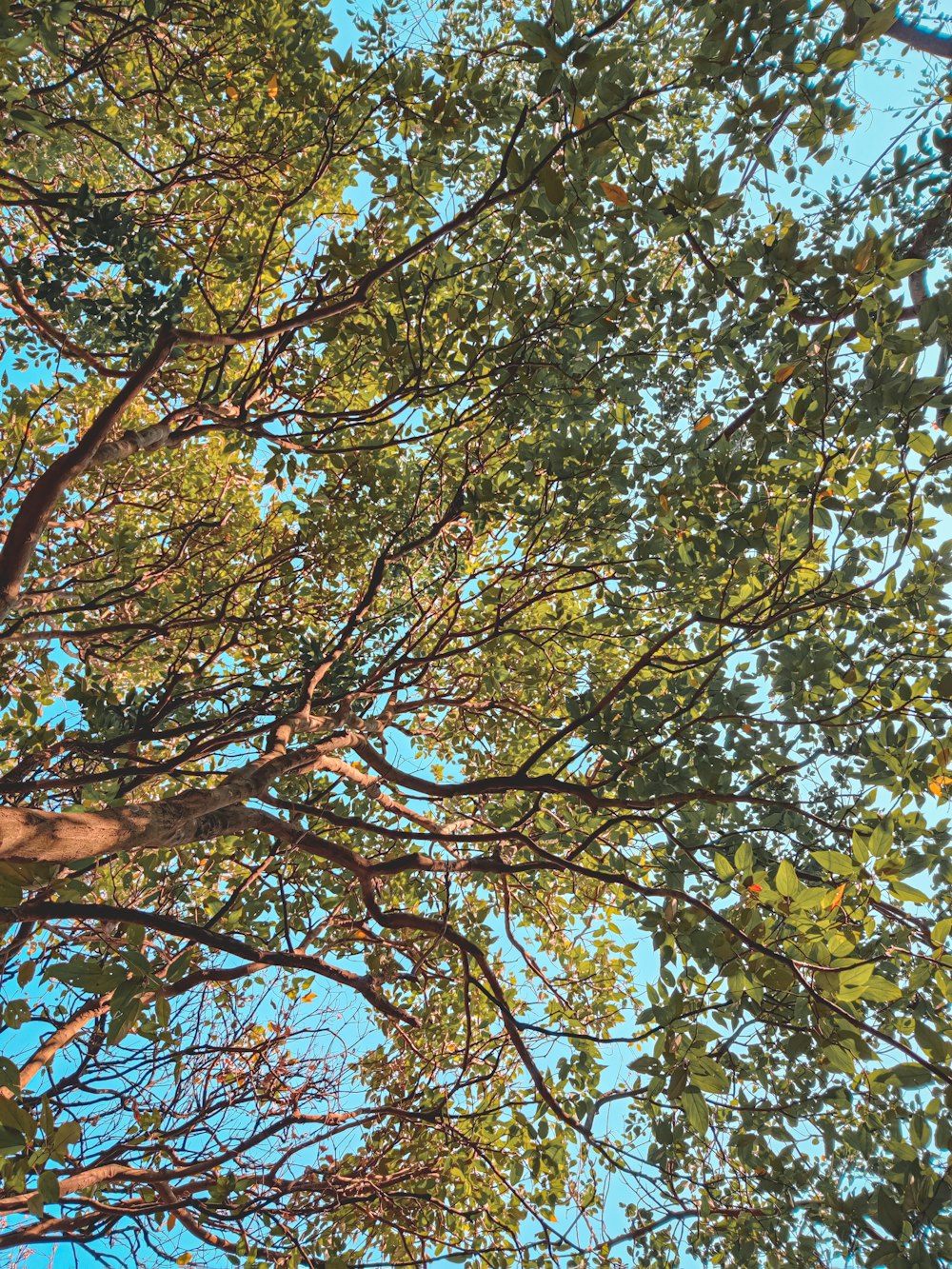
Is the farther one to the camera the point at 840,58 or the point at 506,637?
the point at 506,637

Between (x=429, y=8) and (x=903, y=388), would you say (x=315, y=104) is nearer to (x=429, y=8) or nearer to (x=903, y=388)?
(x=429, y=8)

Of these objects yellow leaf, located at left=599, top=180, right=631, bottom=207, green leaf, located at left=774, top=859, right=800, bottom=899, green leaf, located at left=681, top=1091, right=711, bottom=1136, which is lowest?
green leaf, located at left=681, top=1091, right=711, bottom=1136

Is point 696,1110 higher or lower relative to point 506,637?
lower

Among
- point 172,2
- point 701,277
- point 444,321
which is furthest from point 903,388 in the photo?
point 172,2

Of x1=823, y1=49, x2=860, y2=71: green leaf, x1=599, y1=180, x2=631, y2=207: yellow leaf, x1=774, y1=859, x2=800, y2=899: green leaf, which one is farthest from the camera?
x1=599, y1=180, x2=631, y2=207: yellow leaf

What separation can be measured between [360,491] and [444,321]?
1.81m

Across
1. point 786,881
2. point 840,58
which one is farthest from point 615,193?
point 786,881

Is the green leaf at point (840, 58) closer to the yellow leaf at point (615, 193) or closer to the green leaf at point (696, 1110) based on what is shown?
the yellow leaf at point (615, 193)

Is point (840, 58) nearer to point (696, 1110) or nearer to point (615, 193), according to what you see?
point (615, 193)

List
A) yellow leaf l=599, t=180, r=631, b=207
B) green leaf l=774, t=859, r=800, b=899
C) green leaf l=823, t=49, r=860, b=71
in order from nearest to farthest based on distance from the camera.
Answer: green leaf l=774, t=859, r=800, b=899 → green leaf l=823, t=49, r=860, b=71 → yellow leaf l=599, t=180, r=631, b=207

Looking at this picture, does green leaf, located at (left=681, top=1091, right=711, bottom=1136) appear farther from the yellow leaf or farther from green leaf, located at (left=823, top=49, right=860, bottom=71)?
green leaf, located at (left=823, top=49, right=860, bottom=71)

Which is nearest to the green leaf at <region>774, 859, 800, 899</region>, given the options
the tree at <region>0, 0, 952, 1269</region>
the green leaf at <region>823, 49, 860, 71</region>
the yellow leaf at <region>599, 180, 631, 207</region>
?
the tree at <region>0, 0, 952, 1269</region>

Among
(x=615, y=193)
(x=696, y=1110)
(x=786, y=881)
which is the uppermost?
(x=615, y=193)

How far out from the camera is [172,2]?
199 inches
